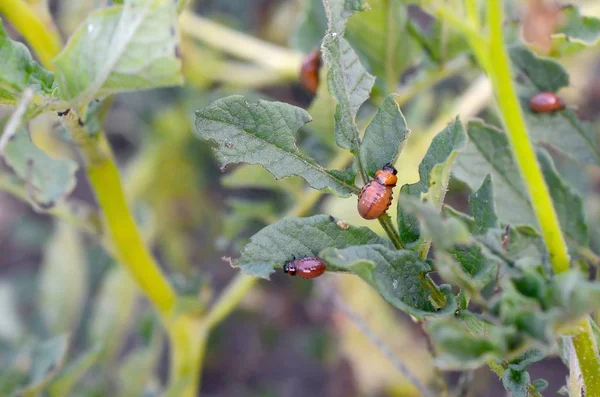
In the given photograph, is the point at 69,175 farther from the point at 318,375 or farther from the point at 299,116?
the point at 318,375

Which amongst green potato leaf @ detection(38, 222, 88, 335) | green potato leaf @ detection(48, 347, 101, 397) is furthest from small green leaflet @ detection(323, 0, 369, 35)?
green potato leaf @ detection(38, 222, 88, 335)

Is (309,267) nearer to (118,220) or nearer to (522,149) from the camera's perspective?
(522,149)

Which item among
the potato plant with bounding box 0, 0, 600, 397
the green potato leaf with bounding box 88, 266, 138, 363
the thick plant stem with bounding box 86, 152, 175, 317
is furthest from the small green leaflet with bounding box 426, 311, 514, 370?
the green potato leaf with bounding box 88, 266, 138, 363

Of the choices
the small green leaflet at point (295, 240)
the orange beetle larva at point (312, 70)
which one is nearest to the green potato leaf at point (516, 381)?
the small green leaflet at point (295, 240)

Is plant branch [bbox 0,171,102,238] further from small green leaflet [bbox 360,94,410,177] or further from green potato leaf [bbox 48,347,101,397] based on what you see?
small green leaflet [bbox 360,94,410,177]

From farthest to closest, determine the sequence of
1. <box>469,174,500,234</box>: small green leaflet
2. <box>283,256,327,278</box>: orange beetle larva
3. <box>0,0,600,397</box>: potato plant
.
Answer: <box>283,256,327,278</box>: orange beetle larva, <box>469,174,500,234</box>: small green leaflet, <box>0,0,600,397</box>: potato plant

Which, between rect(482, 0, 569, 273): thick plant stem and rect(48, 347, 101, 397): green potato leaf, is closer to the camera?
rect(482, 0, 569, 273): thick plant stem

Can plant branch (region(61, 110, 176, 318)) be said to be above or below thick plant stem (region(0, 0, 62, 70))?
below

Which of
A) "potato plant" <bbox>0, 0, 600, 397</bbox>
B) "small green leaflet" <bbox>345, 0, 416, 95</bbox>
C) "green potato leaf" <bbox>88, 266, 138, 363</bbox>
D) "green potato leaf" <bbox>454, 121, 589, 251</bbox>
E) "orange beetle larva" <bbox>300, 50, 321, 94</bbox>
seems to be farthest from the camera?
"green potato leaf" <bbox>88, 266, 138, 363</bbox>

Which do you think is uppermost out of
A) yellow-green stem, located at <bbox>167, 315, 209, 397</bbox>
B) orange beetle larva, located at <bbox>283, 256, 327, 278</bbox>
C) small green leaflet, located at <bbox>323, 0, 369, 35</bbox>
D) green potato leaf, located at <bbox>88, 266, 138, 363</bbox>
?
small green leaflet, located at <bbox>323, 0, 369, 35</bbox>
